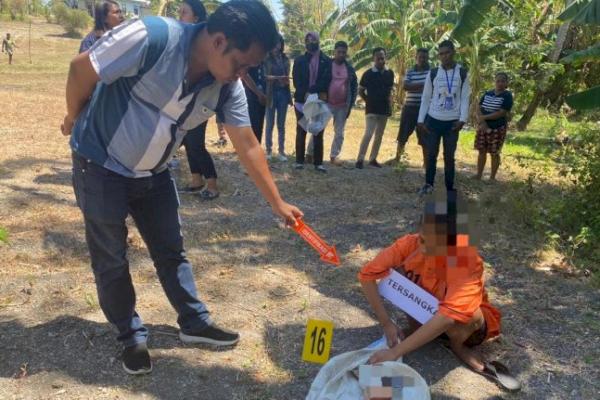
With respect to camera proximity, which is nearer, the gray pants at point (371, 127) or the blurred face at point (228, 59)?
the blurred face at point (228, 59)

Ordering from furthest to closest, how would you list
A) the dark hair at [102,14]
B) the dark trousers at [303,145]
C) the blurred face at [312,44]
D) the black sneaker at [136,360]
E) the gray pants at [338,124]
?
the gray pants at [338,124]
the dark trousers at [303,145]
the blurred face at [312,44]
the dark hair at [102,14]
the black sneaker at [136,360]

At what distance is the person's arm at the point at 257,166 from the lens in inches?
96.7

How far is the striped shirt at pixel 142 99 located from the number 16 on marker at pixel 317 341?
1.12 meters

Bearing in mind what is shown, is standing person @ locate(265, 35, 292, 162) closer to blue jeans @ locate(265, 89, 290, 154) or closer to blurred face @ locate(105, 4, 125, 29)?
blue jeans @ locate(265, 89, 290, 154)

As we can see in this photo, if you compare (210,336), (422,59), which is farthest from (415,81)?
(210,336)

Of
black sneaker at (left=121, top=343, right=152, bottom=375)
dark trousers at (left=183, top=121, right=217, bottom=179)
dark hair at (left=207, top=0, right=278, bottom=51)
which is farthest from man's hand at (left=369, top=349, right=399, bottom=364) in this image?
dark trousers at (left=183, top=121, right=217, bottom=179)

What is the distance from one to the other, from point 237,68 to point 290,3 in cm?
4482

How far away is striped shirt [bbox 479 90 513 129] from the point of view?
6.59 m

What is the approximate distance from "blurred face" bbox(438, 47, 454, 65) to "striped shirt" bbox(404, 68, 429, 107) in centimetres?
118

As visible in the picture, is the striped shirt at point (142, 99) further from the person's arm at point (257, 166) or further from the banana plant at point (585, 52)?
the banana plant at point (585, 52)

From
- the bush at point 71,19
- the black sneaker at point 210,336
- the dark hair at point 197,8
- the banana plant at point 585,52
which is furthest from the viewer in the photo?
the bush at point 71,19

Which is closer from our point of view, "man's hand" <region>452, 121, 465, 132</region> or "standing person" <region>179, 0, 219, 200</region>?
"standing person" <region>179, 0, 219, 200</region>

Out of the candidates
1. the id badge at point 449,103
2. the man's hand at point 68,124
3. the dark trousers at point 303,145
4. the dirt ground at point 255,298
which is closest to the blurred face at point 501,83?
the dirt ground at point 255,298

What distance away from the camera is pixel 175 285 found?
8.92 feet
